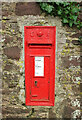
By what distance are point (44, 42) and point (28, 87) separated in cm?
84

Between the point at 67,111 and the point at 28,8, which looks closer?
the point at 28,8

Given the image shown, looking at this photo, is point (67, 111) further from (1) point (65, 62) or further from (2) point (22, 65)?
(2) point (22, 65)

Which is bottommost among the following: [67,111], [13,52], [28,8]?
[67,111]

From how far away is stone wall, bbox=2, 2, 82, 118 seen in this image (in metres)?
2.18

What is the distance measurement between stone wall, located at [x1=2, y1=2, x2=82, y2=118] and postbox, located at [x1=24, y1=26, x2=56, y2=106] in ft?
0.29

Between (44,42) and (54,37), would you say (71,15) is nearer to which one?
(54,37)

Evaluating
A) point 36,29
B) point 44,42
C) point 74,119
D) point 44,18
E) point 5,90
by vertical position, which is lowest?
point 74,119

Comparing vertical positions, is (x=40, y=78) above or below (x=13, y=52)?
below


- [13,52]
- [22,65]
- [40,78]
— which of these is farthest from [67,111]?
[13,52]

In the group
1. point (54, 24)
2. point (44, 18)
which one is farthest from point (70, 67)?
point (44, 18)

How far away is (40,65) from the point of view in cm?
221

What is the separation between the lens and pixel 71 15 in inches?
83.8

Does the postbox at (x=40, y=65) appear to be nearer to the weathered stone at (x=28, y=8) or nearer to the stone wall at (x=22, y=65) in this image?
the stone wall at (x=22, y=65)

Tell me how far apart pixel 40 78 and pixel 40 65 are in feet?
0.74
